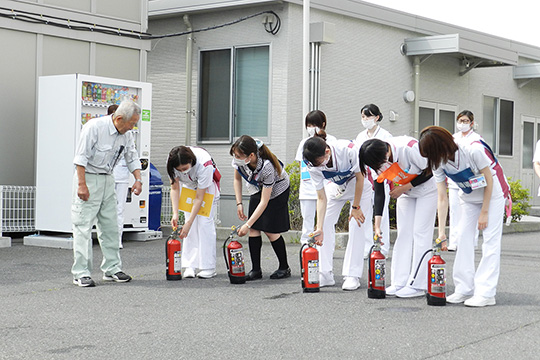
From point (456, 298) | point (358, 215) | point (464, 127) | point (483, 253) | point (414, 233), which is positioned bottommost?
point (456, 298)

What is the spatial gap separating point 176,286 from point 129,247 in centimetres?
395

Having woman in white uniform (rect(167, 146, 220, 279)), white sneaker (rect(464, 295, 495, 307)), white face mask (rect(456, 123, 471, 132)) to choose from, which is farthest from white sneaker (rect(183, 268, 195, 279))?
white face mask (rect(456, 123, 471, 132))

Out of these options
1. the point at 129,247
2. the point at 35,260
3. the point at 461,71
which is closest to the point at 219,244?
the point at 129,247

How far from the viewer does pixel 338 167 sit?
7.80 metres

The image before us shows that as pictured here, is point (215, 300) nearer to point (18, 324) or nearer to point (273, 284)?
point (273, 284)

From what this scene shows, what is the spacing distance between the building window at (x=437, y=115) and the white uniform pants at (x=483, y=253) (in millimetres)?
11743

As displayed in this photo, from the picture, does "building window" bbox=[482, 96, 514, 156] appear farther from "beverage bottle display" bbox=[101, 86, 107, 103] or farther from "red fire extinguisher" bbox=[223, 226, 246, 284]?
"red fire extinguisher" bbox=[223, 226, 246, 284]

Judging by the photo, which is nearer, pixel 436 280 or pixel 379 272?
pixel 436 280

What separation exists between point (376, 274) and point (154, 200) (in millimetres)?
6839

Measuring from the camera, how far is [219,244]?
Result: 12.7 meters

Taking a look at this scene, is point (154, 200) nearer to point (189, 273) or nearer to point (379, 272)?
point (189, 273)

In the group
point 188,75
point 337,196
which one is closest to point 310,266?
point 337,196

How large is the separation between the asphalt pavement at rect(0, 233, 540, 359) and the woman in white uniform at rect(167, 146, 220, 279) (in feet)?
0.94

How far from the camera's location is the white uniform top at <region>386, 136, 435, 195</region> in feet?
23.9
